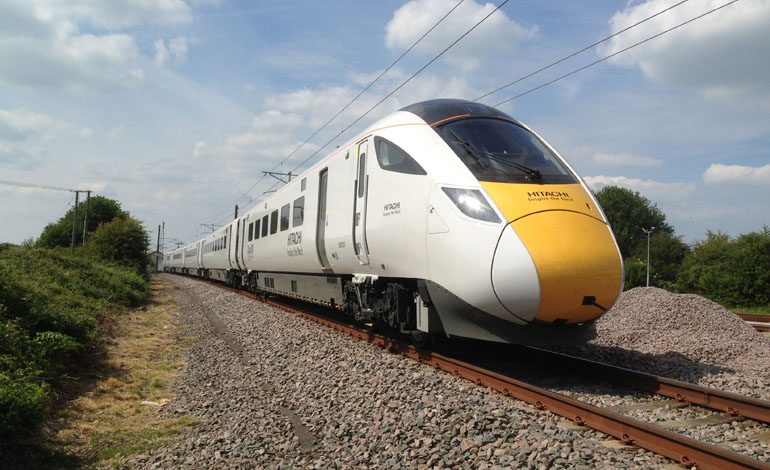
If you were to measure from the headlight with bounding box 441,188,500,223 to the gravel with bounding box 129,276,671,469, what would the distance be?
1.82m

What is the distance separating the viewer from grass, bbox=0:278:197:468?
5328 millimetres

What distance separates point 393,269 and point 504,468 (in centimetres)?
411

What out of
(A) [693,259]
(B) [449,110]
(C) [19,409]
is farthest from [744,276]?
(C) [19,409]

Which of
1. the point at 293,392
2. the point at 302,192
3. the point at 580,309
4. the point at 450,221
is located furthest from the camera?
the point at 302,192

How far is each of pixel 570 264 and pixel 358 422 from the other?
258 cm

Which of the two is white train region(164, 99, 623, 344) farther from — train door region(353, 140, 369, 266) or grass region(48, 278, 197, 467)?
grass region(48, 278, 197, 467)

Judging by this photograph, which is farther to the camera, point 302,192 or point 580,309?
point 302,192

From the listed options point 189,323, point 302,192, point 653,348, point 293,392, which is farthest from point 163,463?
point 189,323

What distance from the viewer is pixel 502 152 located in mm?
7059

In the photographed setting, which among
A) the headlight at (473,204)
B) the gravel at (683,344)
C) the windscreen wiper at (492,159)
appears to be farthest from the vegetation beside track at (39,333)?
the gravel at (683,344)

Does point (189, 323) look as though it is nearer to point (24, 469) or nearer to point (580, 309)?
point (24, 469)

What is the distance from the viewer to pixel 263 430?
5500mm

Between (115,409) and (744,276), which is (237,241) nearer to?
(115,409)

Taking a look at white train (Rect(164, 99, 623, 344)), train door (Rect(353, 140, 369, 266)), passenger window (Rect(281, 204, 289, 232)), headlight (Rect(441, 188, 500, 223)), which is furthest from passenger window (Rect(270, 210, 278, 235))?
headlight (Rect(441, 188, 500, 223))
